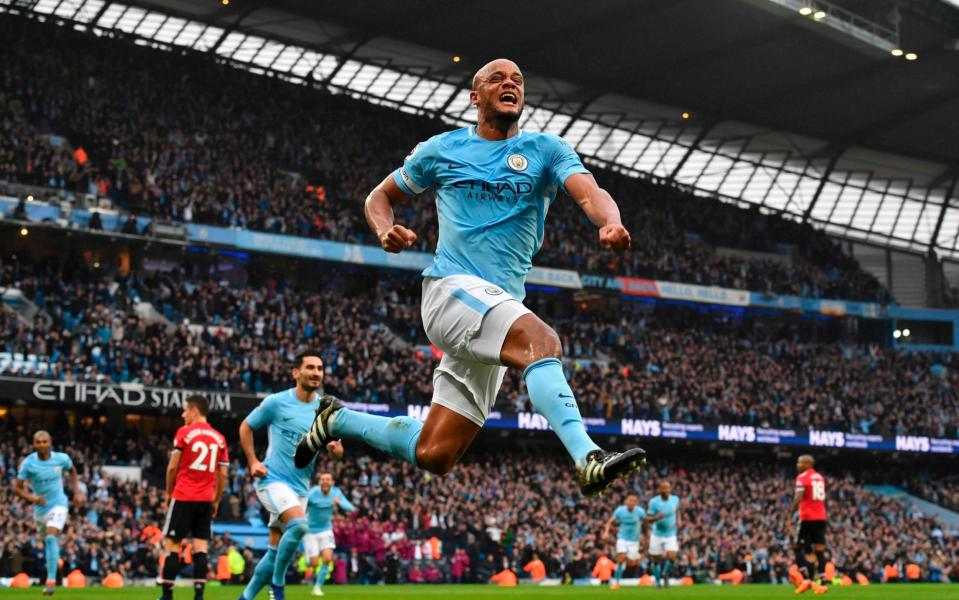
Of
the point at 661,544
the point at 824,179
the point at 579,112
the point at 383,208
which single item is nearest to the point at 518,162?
the point at 383,208

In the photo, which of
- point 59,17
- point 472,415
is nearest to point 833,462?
point 59,17

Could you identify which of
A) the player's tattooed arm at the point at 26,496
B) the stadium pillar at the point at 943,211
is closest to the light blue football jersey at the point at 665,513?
the player's tattooed arm at the point at 26,496

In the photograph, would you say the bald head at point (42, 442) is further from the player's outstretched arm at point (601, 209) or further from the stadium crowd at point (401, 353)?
the stadium crowd at point (401, 353)

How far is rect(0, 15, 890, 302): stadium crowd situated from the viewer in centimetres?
4288

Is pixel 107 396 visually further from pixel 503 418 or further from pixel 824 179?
pixel 824 179

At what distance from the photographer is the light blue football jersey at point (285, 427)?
12.9m

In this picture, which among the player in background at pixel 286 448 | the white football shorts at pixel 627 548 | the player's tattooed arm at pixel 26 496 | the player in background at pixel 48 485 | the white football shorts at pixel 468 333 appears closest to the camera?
the white football shorts at pixel 468 333

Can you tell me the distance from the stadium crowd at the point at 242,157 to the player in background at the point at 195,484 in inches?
1126

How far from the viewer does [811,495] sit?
22156 millimetres

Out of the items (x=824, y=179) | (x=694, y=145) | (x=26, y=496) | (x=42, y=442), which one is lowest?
(x=26, y=496)

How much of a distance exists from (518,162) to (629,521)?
66.0ft

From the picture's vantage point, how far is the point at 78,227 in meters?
39.0

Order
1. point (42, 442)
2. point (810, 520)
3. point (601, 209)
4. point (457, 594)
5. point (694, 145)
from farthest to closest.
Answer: point (694, 145) → point (810, 520) → point (457, 594) → point (42, 442) → point (601, 209)

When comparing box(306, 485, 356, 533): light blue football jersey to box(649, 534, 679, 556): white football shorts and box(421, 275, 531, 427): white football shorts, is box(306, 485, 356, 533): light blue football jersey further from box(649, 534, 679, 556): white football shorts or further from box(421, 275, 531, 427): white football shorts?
box(421, 275, 531, 427): white football shorts
